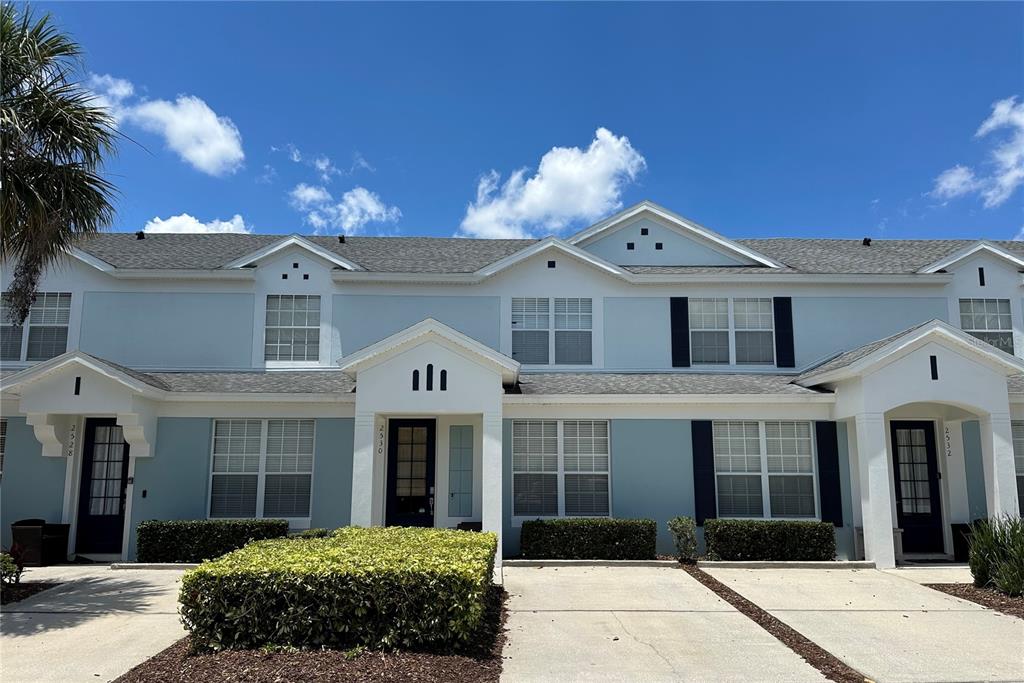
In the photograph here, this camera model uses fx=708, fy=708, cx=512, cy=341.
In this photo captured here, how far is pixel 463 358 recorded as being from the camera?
43.4ft

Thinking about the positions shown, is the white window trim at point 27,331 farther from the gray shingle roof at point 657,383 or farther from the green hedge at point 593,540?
the green hedge at point 593,540

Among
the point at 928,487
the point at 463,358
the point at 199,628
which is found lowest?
the point at 199,628

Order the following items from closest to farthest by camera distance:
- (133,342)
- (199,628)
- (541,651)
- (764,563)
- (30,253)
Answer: (199,628)
(541,651)
(30,253)
(764,563)
(133,342)

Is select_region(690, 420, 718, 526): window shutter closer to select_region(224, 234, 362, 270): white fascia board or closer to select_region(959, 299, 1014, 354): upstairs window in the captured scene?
select_region(959, 299, 1014, 354): upstairs window

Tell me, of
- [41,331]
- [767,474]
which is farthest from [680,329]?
[41,331]

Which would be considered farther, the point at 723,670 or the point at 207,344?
the point at 207,344

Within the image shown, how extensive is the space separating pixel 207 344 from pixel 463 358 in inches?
257

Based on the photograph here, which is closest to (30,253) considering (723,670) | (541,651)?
(541,651)

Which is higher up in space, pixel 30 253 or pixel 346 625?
pixel 30 253

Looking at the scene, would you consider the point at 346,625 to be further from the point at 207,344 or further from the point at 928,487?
the point at 928,487

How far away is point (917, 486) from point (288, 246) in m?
14.6

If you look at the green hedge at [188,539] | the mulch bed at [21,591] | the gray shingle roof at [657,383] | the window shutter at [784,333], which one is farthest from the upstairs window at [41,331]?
the window shutter at [784,333]

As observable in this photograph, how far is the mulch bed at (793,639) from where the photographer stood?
277 inches

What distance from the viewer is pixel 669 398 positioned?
14250 millimetres
